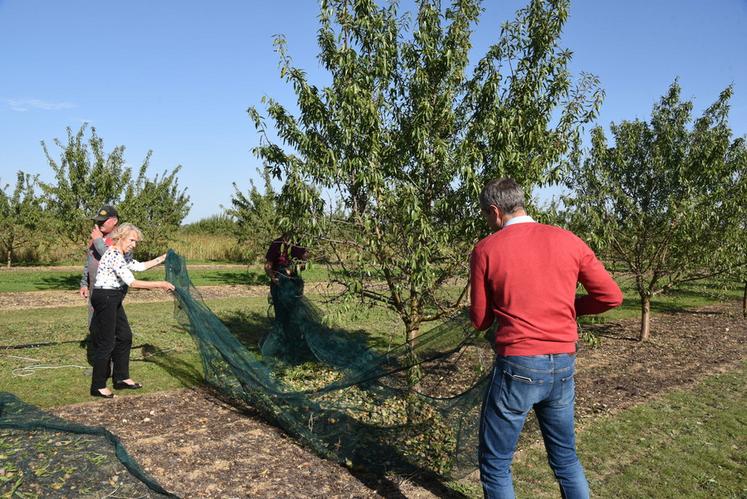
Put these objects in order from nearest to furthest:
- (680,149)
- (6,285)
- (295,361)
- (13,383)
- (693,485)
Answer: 1. (693,485)
2. (13,383)
3. (295,361)
4. (680,149)
5. (6,285)

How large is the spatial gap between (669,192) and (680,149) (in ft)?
2.42

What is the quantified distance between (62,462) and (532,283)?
344cm

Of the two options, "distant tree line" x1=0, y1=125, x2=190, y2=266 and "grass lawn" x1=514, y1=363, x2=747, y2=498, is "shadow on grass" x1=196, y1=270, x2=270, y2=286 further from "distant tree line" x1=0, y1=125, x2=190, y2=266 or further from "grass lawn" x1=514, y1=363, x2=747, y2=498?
"grass lawn" x1=514, y1=363, x2=747, y2=498

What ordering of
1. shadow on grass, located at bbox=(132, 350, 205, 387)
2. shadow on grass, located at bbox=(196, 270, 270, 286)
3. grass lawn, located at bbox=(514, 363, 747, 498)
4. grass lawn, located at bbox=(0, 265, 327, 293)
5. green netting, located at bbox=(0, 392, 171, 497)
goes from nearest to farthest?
green netting, located at bbox=(0, 392, 171, 497), grass lawn, located at bbox=(514, 363, 747, 498), shadow on grass, located at bbox=(132, 350, 205, 387), grass lawn, located at bbox=(0, 265, 327, 293), shadow on grass, located at bbox=(196, 270, 270, 286)

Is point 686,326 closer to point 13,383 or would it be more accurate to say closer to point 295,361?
point 295,361

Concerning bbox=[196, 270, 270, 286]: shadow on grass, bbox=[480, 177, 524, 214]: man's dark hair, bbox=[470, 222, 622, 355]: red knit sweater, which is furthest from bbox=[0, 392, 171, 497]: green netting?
bbox=[196, 270, 270, 286]: shadow on grass

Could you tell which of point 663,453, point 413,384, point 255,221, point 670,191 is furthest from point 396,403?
point 255,221

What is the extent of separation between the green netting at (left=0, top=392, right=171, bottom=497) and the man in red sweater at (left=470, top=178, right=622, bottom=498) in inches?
82.6

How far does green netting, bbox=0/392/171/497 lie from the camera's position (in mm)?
3674

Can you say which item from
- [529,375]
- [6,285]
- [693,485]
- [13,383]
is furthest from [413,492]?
[6,285]

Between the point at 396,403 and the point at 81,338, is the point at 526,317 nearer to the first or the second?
the point at 396,403

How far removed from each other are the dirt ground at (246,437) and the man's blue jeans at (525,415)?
1.31m

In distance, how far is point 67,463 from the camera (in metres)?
4.00

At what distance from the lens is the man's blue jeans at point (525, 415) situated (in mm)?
2889
